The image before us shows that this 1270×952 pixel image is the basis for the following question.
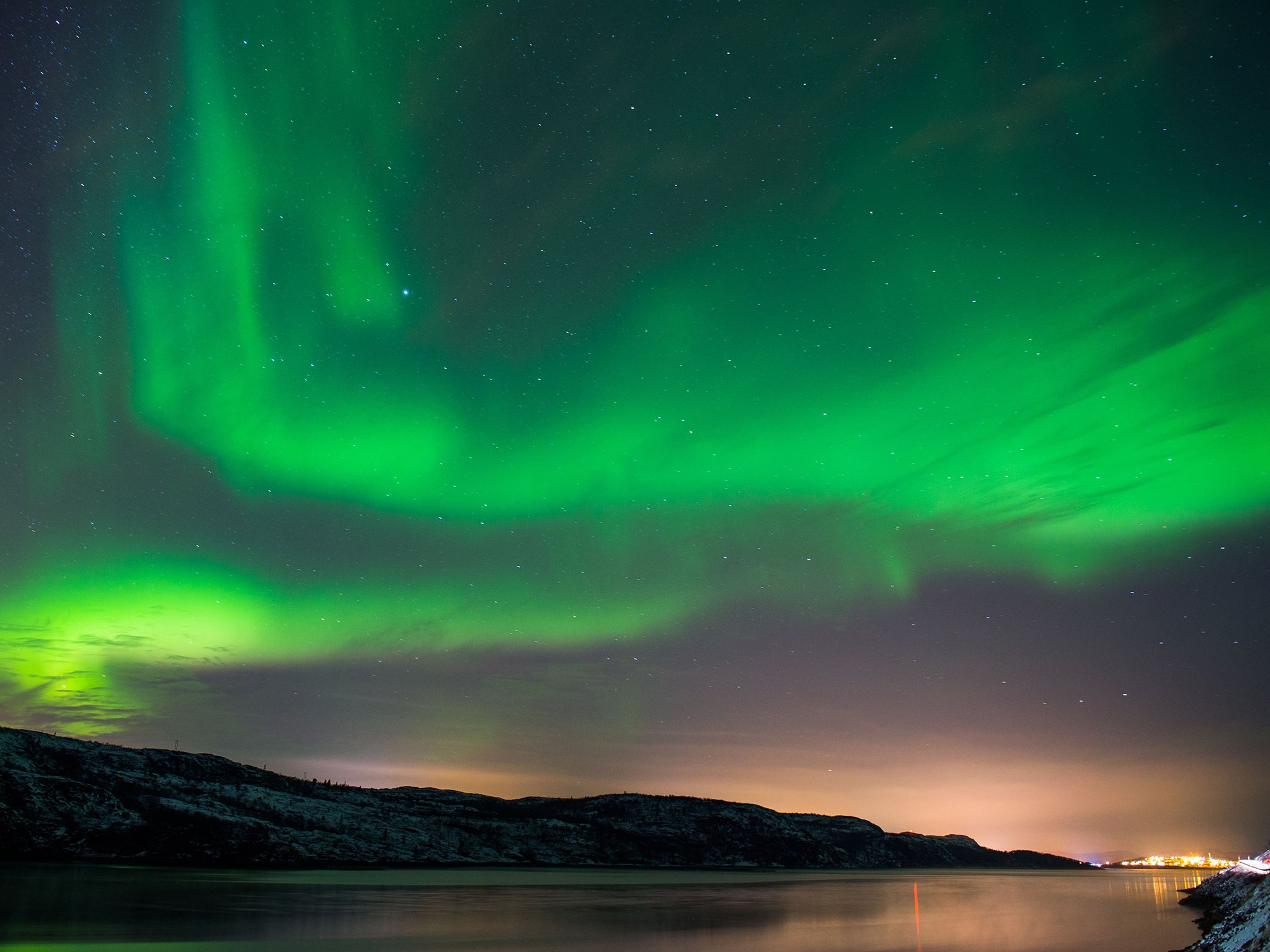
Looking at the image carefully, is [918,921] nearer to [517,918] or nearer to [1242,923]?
[517,918]

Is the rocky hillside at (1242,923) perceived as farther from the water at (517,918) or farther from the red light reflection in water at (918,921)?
the red light reflection in water at (918,921)

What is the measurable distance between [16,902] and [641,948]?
3649cm

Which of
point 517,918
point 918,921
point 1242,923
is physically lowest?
point 918,921

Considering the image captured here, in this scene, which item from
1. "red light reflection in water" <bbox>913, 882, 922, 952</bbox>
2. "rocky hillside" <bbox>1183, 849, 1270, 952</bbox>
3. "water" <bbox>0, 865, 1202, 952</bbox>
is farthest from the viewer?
"red light reflection in water" <bbox>913, 882, 922, 952</bbox>

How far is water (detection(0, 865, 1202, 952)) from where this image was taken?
111ft

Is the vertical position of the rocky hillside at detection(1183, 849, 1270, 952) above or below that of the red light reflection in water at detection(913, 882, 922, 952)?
above

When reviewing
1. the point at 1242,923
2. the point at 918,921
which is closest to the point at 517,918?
the point at 918,921

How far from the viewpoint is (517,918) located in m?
48.9

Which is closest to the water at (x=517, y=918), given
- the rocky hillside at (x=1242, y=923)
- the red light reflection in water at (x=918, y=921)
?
the red light reflection in water at (x=918, y=921)

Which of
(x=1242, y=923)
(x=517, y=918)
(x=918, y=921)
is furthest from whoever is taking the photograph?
(x=918, y=921)

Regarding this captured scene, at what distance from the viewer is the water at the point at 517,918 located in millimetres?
33719

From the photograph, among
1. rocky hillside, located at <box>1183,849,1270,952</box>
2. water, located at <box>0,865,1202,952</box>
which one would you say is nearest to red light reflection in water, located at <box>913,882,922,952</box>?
water, located at <box>0,865,1202,952</box>

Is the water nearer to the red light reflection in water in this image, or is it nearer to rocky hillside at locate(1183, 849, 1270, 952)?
the red light reflection in water

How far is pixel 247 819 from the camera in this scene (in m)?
161
